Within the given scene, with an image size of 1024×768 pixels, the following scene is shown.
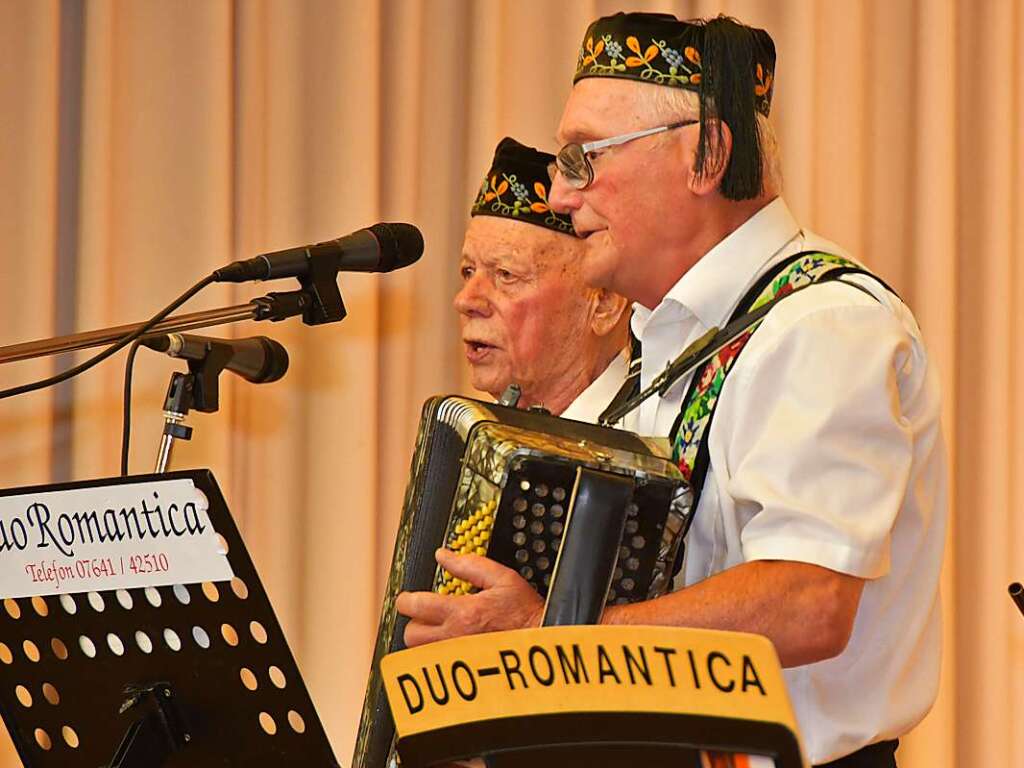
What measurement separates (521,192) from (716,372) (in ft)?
3.71

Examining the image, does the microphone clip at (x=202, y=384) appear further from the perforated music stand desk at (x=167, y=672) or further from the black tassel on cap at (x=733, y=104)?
the black tassel on cap at (x=733, y=104)

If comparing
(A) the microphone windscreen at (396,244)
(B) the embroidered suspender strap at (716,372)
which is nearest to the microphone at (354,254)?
(A) the microphone windscreen at (396,244)

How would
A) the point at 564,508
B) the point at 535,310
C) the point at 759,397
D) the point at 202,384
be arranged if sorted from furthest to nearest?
the point at 535,310 → the point at 202,384 → the point at 759,397 → the point at 564,508

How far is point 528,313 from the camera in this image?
9.32ft

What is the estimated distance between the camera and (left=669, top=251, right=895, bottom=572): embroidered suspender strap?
181cm

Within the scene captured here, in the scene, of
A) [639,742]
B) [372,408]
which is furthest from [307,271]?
[372,408]

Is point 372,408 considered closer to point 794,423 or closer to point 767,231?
point 767,231

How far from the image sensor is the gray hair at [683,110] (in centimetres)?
201

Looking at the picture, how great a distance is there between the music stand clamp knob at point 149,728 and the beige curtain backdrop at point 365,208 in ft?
5.06

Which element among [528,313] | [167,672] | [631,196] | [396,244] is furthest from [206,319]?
[528,313]

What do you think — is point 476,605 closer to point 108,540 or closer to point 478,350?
point 108,540

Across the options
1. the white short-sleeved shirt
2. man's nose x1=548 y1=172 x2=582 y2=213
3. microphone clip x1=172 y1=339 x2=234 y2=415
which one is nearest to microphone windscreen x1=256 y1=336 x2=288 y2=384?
microphone clip x1=172 y1=339 x2=234 y2=415

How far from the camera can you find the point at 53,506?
6.07 ft

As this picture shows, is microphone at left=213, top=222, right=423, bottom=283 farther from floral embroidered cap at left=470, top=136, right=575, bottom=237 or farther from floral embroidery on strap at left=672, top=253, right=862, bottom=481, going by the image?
floral embroidered cap at left=470, top=136, right=575, bottom=237
